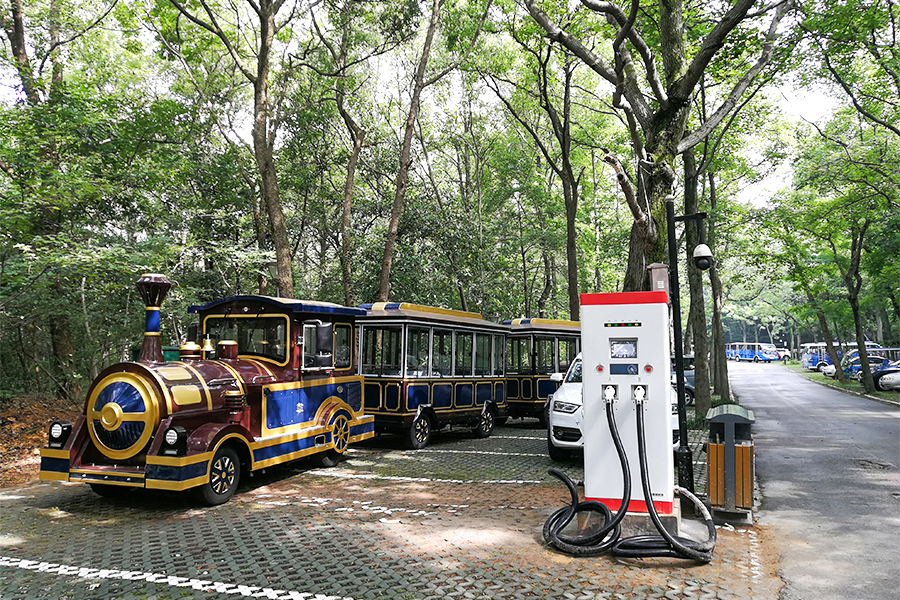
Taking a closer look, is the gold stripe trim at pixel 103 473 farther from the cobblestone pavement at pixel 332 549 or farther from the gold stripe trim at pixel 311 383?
the gold stripe trim at pixel 311 383

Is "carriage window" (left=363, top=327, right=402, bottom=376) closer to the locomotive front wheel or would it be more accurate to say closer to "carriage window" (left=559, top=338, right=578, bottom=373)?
the locomotive front wheel

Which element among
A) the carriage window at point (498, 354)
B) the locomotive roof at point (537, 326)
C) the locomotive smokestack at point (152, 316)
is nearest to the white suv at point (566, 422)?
the carriage window at point (498, 354)

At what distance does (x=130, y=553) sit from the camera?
5.62 m

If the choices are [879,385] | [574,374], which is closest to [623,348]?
[574,374]

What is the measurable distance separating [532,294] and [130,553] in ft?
89.5

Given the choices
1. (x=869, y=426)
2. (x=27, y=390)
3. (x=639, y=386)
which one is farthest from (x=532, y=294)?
(x=639, y=386)

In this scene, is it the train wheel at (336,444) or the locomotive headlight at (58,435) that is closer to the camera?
the locomotive headlight at (58,435)

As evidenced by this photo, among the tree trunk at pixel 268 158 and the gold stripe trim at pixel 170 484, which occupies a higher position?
the tree trunk at pixel 268 158

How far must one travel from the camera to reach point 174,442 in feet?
22.4

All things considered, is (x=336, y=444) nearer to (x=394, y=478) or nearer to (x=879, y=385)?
(x=394, y=478)

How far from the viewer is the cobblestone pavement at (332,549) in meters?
4.80

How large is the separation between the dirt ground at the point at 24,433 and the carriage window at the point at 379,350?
5.61m

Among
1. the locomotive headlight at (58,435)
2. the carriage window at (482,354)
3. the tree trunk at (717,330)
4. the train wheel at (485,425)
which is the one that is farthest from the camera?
the tree trunk at (717,330)

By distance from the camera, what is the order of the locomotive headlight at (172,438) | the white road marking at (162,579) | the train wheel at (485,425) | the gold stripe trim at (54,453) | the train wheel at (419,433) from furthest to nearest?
the train wheel at (485,425) → the train wheel at (419,433) → the gold stripe trim at (54,453) → the locomotive headlight at (172,438) → the white road marking at (162,579)
